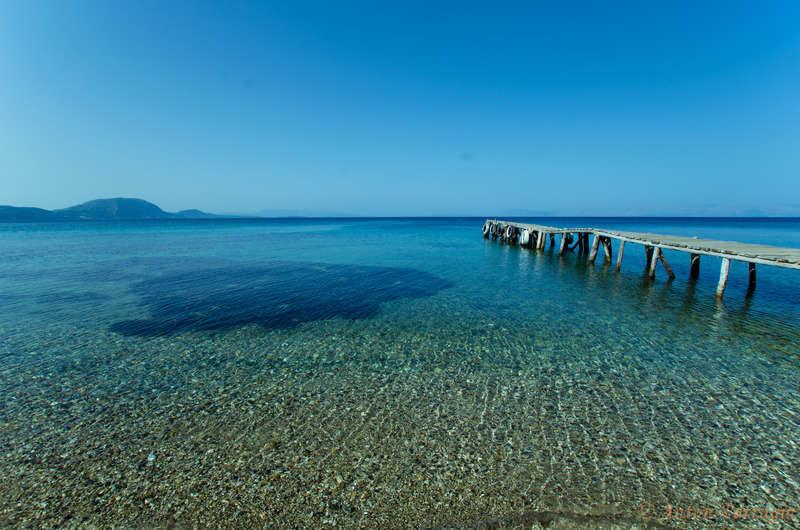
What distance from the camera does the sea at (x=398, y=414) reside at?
450 centimetres

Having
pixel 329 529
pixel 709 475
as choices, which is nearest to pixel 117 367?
pixel 329 529

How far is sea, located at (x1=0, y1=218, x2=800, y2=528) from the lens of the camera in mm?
4500

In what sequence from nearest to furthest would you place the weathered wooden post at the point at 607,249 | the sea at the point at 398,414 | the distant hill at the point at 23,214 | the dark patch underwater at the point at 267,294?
the sea at the point at 398,414
the dark patch underwater at the point at 267,294
the weathered wooden post at the point at 607,249
the distant hill at the point at 23,214

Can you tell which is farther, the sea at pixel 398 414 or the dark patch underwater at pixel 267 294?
the dark patch underwater at pixel 267 294

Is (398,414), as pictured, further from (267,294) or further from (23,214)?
(23,214)

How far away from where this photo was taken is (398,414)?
21.4 feet

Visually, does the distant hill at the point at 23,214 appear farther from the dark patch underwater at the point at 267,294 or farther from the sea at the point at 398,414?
the sea at the point at 398,414

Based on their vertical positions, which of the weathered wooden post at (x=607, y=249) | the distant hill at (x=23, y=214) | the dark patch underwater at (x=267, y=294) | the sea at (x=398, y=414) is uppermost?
the distant hill at (x=23, y=214)

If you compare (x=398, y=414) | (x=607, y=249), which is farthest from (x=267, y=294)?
(x=607, y=249)

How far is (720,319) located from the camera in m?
12.4

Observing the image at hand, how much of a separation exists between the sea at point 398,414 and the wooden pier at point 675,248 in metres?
2.06

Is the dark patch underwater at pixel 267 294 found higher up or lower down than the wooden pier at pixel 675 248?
lower down

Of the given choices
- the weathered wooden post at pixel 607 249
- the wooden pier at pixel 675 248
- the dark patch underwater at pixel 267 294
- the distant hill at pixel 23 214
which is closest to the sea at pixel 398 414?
the dark patch underwater at pixel 267 294

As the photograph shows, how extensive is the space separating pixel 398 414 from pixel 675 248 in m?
20.3
